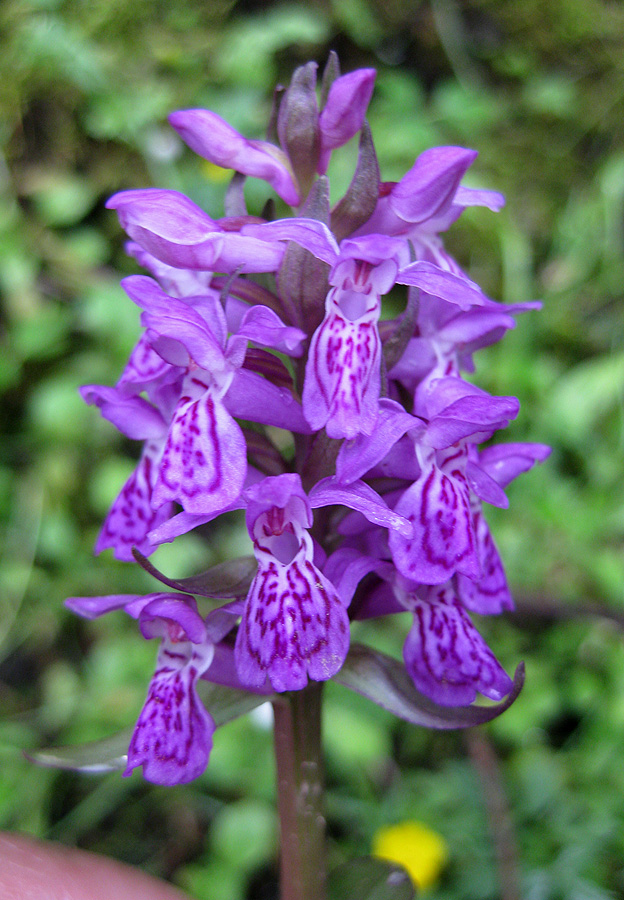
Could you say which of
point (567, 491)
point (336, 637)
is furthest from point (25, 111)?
point (336, 637)

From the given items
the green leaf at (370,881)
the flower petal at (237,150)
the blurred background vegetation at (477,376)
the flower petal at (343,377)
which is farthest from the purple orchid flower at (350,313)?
the blurred background vegetation at (477,376)

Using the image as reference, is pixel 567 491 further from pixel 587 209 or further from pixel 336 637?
pixel 336 637

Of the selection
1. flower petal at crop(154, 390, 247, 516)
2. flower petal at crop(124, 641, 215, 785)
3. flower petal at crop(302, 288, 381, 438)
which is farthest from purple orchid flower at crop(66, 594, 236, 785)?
flower petal at crop(302, 288, 381, 438)

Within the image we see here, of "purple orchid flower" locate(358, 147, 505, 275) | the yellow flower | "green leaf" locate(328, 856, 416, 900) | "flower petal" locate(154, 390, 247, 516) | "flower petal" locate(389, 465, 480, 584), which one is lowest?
the yellow flower

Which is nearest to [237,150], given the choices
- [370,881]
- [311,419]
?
[311,419]

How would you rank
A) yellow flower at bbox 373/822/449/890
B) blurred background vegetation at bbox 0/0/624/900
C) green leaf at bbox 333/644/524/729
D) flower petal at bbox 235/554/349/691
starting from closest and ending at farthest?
flower petal at bbox 235/554/349/691 < green leaf at bbox 333/644/524/729 < yellow flower at bbox 373/822/449/890 < blurred background vegetation at bbox 0/0/624/900

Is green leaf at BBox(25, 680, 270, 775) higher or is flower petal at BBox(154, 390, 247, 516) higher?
flower petal at BBox(154, 390, 247, 516)

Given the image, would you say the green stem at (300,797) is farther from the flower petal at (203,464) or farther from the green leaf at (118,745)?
the flower petal at (203,464)

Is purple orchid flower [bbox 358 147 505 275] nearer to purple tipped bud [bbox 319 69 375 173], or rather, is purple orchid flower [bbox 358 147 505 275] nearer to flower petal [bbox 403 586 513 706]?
purple tipped bud [bbox 319 69 375 173]
